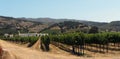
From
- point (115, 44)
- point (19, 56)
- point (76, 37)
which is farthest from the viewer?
point (115, 44)

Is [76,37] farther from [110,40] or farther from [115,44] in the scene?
[115,44]

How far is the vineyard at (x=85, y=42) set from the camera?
104562 millimetres

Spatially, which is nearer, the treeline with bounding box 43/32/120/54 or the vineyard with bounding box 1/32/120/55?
the treeline with bounding box 43/32/120/54

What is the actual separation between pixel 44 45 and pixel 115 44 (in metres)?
32.2

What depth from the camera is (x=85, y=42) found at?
376 feet

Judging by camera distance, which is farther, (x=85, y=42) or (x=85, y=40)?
(x=85, y=42)

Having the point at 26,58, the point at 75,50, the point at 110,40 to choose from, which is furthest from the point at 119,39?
the point at 26,58

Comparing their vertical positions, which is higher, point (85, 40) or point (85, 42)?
point (85, 40)

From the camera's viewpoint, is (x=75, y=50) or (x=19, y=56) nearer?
(x=19, y=56)

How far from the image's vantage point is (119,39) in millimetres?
121250

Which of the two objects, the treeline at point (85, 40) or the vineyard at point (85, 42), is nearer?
the treeline at point (85, 40)

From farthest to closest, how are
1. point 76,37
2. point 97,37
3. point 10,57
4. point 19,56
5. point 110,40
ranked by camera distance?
point 110,40 < point 97,37 < point 76,37 < point 19,56 < point 10,57

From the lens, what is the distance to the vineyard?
105 m

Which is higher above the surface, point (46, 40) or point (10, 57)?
point (10, 57)
